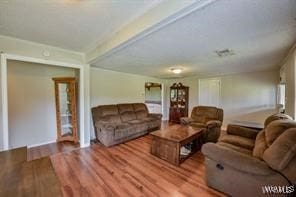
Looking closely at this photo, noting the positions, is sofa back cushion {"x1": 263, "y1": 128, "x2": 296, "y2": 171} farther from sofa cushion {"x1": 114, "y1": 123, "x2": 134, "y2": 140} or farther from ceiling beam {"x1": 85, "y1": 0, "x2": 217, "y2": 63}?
A: sofa cushion {"x1": 114, "y1": 123, "x2": 134, "y2": 140}

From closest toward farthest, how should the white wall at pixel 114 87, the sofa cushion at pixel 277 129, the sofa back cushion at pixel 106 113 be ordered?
the sofa cushion at pixel 277 129 < the sofa back cushion at pixel 106 113 < the white wall at pixel 114 87

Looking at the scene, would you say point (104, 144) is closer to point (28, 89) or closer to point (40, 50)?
point (28, 89)

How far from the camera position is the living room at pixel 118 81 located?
1609 millimetres

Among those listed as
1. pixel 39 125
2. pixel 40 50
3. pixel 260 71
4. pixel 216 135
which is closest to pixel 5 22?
pixel 40 50

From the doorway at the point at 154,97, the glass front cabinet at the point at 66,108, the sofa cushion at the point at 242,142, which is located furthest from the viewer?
the doorway at the point at 154,97

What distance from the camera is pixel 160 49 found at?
2.83m

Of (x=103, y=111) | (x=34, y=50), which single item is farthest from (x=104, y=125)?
(x=34, y=50)

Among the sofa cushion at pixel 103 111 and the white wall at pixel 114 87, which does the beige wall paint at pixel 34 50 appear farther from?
the sofa cushion at pixel 103 111

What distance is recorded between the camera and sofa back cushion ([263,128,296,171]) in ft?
4.68

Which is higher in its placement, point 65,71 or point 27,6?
point 27,6

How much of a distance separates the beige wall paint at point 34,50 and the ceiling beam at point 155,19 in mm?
1334

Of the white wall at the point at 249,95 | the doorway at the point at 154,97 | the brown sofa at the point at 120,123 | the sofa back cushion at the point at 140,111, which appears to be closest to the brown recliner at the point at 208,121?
the brown sofa at the point at 120,123

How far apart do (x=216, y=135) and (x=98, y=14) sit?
3916mm

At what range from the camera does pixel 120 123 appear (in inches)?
170
